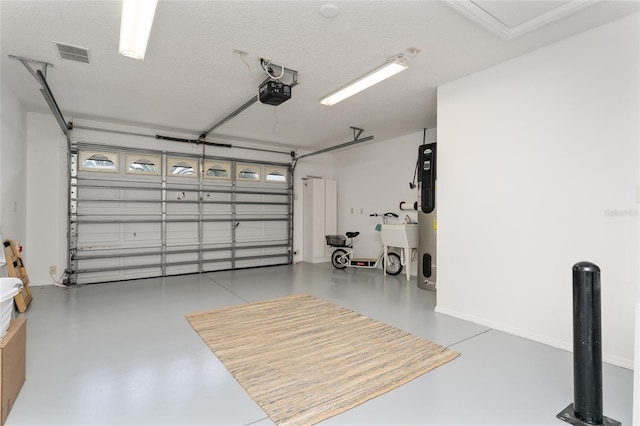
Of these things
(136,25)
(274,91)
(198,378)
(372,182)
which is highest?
(136,25)

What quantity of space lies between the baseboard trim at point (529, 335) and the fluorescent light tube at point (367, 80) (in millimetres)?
2858

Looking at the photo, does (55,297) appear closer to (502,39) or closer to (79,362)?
(79,362)

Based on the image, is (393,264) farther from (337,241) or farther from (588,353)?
(588,353)

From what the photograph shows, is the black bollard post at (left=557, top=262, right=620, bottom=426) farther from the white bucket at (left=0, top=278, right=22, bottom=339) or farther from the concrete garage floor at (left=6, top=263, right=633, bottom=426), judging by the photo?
the white bucket at (left=0, top=278, right=22, bottom=339)

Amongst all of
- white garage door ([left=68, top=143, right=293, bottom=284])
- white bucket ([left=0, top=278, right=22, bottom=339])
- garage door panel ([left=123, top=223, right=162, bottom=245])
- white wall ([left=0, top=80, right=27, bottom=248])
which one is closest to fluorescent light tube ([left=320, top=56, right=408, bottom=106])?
white garage door ([left=68, top=143, right=293, bottom=284])

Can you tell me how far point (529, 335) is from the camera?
9.58 ft

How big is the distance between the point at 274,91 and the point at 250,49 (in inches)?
18.7

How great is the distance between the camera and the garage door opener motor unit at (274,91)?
3.26 metres

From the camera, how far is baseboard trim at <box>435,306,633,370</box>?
2.42 metres

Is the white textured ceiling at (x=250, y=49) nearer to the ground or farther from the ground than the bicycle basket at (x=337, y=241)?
farther from the ground

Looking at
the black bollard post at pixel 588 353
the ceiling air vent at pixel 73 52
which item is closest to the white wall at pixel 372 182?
the black bollard post at pixel 588 353

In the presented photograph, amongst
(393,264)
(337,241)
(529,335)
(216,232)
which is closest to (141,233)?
(216,232)

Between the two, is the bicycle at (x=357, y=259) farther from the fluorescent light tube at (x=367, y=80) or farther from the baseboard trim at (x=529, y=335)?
the fluorescent light tube at (x=367, y=80)

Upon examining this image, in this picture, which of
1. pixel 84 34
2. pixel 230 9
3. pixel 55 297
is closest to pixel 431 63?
pixel 230 9
